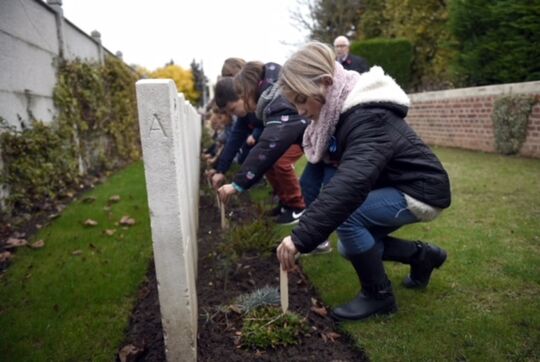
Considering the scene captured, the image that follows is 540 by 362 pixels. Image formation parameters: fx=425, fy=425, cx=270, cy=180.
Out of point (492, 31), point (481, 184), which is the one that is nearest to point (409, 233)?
point (481, 184)

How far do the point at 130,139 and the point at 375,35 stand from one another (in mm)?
14869

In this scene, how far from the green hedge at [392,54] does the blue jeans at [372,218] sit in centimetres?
1254

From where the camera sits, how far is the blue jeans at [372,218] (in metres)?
2.27

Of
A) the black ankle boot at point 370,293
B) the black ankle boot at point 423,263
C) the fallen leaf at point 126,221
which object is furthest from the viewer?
the fallen leaf at point 126,221

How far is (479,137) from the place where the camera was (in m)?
8.38

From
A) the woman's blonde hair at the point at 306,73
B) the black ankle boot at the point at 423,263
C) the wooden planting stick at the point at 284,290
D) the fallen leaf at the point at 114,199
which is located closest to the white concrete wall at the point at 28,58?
the fallen leaf at the point at 114,199

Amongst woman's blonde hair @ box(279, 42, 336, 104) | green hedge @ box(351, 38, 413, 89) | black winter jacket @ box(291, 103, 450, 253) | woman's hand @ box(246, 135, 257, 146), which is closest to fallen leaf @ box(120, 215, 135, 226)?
woman's hand @ box(246, 135, 257, 146)

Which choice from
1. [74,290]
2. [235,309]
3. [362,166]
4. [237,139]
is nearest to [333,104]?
[362,166]

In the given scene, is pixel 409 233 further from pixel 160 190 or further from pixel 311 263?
pixel 160 190

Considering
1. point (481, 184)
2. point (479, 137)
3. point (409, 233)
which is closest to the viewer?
point (409, 233)

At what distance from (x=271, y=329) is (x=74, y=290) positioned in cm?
160

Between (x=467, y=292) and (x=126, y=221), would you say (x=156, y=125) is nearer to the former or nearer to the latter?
(x=467, y=292)

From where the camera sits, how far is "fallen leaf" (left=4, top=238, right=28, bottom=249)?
3854 millimetres

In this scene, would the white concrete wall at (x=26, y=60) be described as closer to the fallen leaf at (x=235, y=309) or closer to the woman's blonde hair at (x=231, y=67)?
the woman's blonde hair at (x=231, y=67)
